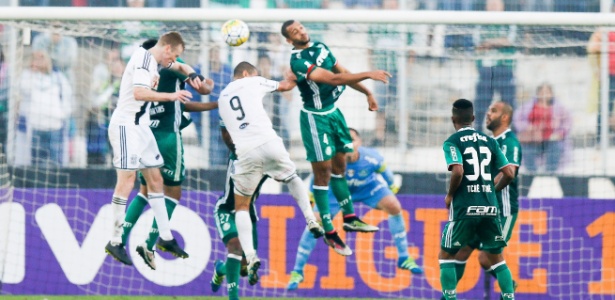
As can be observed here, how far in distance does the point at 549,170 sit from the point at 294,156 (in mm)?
3376

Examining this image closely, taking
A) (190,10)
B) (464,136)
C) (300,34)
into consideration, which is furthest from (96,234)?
(464,136)

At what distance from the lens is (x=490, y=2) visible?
17.6 m

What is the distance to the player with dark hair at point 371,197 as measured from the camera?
51.7 ft

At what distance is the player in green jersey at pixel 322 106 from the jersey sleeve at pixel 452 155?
3.24 feet

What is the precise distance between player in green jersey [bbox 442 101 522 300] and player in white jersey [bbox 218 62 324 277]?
1.90m

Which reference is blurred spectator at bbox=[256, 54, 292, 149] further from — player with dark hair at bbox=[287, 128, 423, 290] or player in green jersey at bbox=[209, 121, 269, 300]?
player in green jersey at bbox=[209, 121, 269, 300]

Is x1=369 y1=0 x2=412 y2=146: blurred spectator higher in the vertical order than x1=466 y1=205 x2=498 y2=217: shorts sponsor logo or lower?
higher

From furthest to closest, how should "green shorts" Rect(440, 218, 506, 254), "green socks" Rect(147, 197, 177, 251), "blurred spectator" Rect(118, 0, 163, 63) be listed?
"blurred spectator" Rect(118, 0, 163, 63), "green socks" Rect(147, 197, 177, 251), "green shorts" Rect(440, 218, 506, 254)

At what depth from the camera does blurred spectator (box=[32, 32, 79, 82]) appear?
650 inches

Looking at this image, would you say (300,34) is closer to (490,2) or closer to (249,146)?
(249,146)

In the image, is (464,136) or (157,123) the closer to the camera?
(464,136)

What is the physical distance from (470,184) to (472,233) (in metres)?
0.53

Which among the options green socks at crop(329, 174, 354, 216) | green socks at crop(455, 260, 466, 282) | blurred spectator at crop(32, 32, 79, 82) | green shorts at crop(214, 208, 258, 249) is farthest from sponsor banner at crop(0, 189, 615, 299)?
green socks at crop(329, 174, 354, 216)

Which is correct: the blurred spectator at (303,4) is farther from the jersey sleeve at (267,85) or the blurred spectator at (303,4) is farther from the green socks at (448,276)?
the green socks at (448,276)
